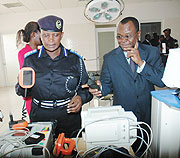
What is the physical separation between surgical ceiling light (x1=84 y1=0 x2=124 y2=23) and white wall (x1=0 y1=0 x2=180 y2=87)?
466 cm

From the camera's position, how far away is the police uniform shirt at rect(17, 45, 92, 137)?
1093 millimetres

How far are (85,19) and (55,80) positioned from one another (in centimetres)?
505

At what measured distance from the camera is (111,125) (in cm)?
65

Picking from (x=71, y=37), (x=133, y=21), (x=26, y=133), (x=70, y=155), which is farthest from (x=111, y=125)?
(x=71, y=37)

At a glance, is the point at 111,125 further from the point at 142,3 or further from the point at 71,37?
the point at 142,3

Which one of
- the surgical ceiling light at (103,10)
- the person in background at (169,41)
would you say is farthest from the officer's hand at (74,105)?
the person in background at (169,41)

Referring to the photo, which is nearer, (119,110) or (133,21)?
(119,110)

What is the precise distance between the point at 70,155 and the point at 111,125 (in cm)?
28

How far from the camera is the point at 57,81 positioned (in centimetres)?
110

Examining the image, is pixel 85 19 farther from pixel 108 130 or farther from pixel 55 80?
pixel 108 130

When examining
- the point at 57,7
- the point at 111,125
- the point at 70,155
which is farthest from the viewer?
the point at 57,7

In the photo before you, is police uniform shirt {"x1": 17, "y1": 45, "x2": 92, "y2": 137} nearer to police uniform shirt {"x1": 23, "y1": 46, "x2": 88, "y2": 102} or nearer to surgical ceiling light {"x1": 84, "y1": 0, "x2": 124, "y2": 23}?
police uniform shirt {"x1": 23, "y1": 46, "x2": 88, "y2": 102}

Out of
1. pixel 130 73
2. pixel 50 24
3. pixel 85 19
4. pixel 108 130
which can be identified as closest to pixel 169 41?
pixel 85 19

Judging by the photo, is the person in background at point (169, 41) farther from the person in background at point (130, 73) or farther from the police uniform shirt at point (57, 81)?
the police uniform shirt at point (57, 81)
